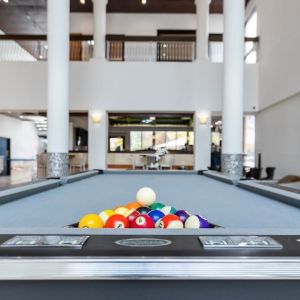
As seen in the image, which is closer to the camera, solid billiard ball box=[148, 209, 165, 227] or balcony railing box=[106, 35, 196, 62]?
solid billiard ball box=[148, 209, 165, 227]

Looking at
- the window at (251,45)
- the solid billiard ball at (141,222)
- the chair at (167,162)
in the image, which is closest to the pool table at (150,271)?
the solid billiard ball at (141,222)

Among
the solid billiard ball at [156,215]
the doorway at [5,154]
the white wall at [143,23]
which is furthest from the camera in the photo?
the doorway at [5,154]

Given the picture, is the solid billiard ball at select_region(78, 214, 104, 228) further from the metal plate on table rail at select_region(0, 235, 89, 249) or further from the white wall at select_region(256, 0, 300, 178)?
the white wall at select_region(256, 0, 300, 178)

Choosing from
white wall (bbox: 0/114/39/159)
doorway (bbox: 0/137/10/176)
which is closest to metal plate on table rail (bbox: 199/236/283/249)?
doorway (bbox: 0/137/10/176)

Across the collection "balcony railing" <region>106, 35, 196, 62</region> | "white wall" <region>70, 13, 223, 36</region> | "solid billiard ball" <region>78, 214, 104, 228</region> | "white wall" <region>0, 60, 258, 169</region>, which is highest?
"white wall" <region>70, 13, 223, 36</region>

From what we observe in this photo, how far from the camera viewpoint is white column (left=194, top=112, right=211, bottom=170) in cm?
890

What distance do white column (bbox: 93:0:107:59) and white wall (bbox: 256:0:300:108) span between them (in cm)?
428

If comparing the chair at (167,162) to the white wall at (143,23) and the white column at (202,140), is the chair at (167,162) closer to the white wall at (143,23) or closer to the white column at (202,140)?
the white column at (202,140)

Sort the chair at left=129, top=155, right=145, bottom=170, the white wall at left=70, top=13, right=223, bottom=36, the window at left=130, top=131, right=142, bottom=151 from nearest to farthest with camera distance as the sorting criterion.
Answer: the chair at left=129, top=155, right=145, bottom=170
the white wall at left=70, top=13, right=223, bottom=36
the window at left=130, top=131, right=142, bottom=151

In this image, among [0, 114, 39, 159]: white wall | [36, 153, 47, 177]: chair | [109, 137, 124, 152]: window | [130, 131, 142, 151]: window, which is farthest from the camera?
[0, 114, 39, 159]: white wall

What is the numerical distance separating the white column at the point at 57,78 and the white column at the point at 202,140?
3846mm

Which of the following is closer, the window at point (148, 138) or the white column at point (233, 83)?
the white column at point (233, 83)

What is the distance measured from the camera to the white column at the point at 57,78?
6.39 meters

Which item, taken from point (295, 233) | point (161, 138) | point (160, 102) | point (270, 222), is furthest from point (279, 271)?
point (161, 138)
